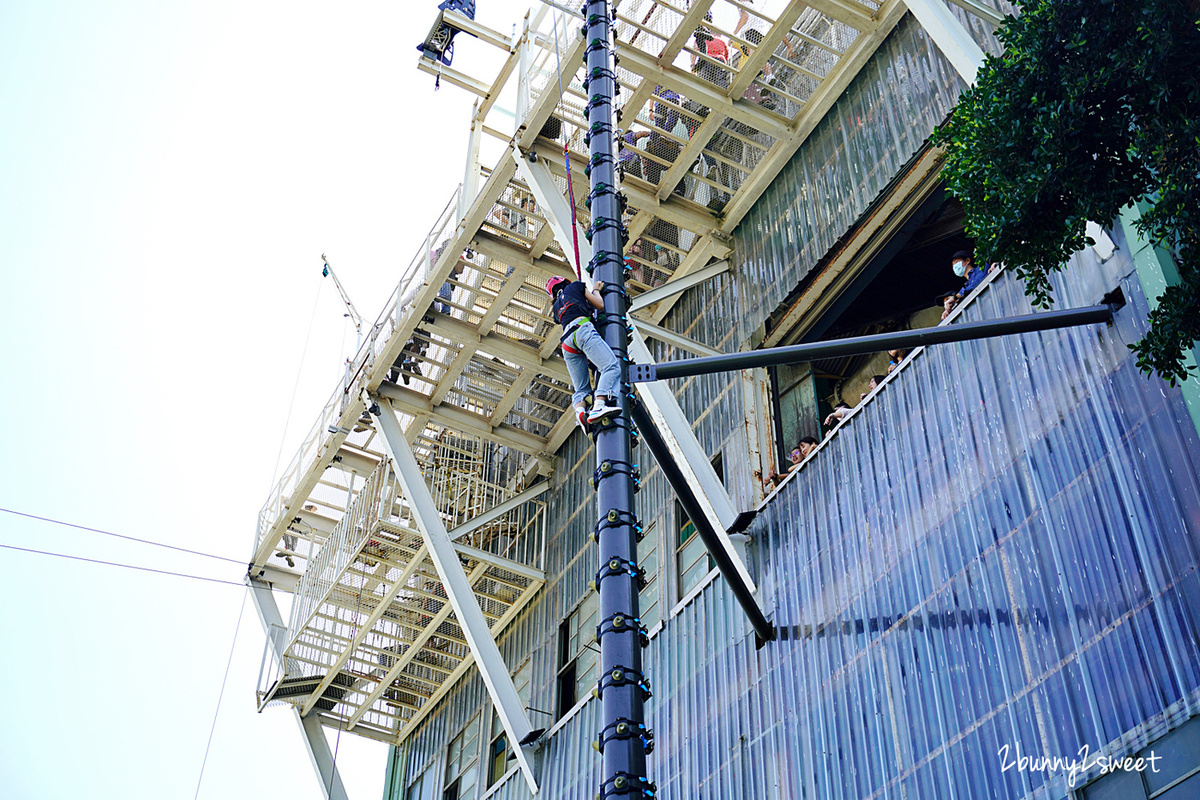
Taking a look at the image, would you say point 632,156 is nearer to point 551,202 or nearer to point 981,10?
point 551,202

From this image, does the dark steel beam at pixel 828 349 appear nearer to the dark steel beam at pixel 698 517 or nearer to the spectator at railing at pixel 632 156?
the dark steel beam at pixel 698 517

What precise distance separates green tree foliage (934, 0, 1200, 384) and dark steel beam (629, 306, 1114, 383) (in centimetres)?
59

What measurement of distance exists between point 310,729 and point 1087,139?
70.5 feet

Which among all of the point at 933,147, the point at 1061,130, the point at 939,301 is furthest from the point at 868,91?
the point at 1061,130

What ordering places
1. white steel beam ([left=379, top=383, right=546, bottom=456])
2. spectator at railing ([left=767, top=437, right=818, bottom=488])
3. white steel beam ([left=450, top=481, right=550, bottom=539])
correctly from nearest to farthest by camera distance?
1. spectator at railing ([left=767, top=437, right=818, bottom=488])
2. white steel beam ([left=450, top=481, right=550, bottom=539])
3. white steel beam ([left=379, top=383, right=546, bottom=456])

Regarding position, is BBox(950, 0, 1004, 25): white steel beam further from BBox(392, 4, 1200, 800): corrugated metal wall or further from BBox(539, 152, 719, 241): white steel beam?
BBox(539, 152, 719, 241): white steel beam

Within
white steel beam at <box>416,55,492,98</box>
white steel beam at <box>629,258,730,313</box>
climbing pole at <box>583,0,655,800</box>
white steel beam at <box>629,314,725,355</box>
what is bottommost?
climbing pole at <box>583,0,655,800</box>

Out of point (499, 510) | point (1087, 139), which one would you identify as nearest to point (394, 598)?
point (499, 510)

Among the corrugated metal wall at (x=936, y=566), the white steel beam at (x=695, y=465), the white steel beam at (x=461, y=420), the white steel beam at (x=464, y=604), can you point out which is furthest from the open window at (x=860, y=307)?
the white steel beam at (x=461, y=420)

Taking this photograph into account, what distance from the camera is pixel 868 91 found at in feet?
50.9

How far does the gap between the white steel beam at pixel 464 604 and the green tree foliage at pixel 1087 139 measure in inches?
470

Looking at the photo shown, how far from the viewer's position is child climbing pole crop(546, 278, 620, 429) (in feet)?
26.1

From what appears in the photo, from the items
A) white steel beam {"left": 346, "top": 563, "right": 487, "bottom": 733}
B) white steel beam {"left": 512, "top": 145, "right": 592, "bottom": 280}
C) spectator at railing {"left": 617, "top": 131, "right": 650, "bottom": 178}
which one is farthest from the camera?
white steel beam {"left": 346, "top": 563, "right": 487, "bottom": 733}

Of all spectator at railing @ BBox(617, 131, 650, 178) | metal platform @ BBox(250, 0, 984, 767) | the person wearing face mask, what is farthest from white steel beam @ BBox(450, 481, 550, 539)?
the person wearing face mask
